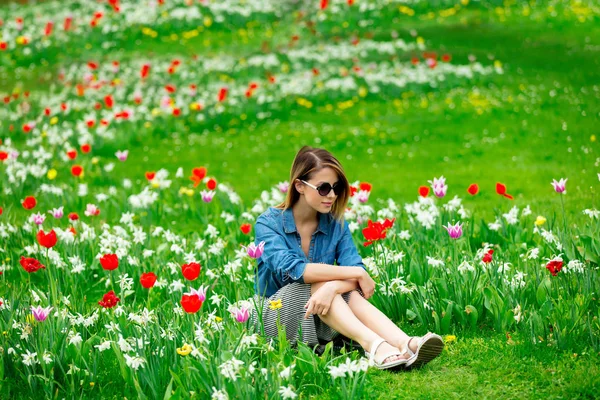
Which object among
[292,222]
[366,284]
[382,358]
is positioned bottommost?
[382,358]

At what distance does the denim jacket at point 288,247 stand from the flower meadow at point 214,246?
0.18 meters

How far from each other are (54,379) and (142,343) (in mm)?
589

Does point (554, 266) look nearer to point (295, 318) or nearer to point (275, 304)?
point (295, 318)

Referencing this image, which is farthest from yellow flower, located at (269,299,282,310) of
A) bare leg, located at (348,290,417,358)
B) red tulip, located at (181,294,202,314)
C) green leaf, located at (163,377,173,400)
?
green leaf, located at (163,377,173,400)

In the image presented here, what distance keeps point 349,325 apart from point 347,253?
0.64 m

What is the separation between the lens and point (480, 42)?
54.2 feet

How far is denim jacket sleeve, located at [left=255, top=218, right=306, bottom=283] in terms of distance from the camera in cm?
460

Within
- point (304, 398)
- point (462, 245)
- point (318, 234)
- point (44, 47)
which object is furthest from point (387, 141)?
point (44, 47)

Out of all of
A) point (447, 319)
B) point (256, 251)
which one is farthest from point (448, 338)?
point (256, 251)

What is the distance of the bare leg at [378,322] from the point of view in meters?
4.36

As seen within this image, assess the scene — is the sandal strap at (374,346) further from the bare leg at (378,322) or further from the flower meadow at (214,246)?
the flower meadow at (214,246)

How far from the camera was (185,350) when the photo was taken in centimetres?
395

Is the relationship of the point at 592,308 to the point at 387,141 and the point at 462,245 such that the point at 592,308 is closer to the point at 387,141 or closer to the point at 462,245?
the point at 462,245

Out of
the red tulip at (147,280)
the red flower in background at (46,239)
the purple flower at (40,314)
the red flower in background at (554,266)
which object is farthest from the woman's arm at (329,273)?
the red flower in background at (46,239)
